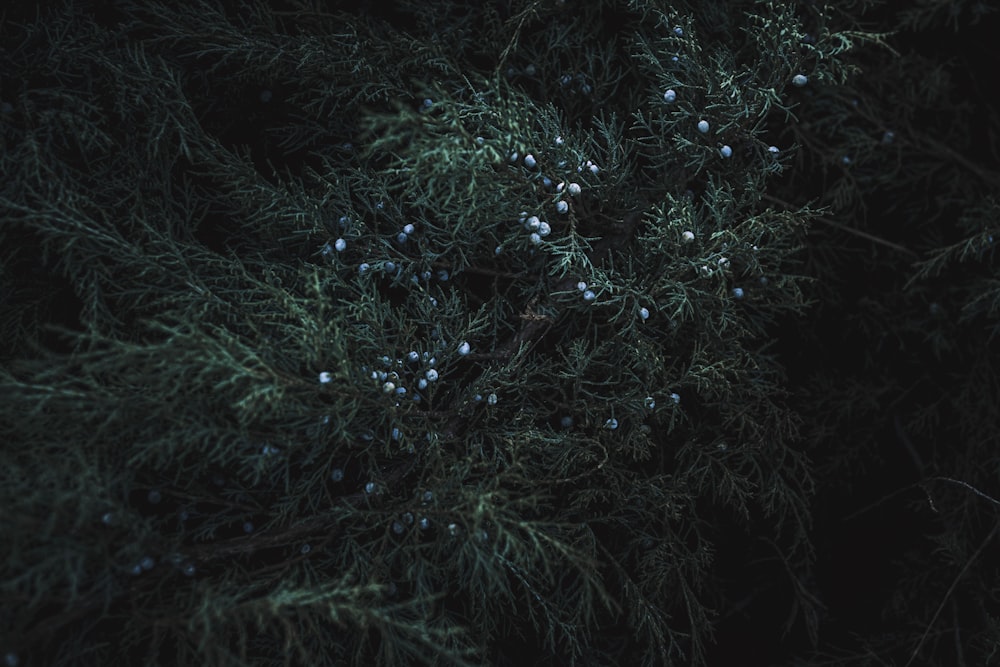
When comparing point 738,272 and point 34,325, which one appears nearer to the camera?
point 34,325

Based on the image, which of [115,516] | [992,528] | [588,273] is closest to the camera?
[115,516]

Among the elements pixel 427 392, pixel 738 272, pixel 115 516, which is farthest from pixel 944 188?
pixel 115 516

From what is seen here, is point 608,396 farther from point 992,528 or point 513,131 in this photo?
point 992,528

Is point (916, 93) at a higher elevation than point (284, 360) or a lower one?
higher

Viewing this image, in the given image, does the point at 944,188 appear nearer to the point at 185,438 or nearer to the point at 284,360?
the point at 284,360

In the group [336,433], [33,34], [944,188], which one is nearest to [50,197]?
[33,34]

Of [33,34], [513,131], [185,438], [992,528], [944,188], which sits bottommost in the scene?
[992,528]

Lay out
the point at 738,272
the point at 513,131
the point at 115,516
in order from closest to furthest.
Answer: the point at 115,516 → the point at 513,131 → the point at 738,272
